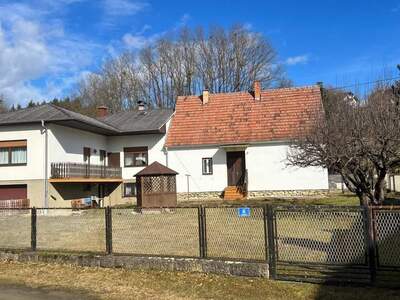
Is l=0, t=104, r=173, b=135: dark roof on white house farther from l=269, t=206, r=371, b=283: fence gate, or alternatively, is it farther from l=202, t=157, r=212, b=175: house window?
l=269, t=206, r=371, b=283: fence gate

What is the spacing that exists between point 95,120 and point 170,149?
566 cm

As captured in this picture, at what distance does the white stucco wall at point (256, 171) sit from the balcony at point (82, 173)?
3.88 m

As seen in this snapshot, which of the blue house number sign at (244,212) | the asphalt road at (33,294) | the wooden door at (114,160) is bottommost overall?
the asphalt road at (33,294)

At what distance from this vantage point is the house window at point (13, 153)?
2702 cm

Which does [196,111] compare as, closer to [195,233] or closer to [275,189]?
[275,189]

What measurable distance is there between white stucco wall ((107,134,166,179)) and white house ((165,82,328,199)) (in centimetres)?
77

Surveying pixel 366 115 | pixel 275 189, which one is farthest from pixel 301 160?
pixel 275 189

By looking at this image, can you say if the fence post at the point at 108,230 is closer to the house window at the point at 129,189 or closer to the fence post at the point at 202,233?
the fence post at the point at 202,233

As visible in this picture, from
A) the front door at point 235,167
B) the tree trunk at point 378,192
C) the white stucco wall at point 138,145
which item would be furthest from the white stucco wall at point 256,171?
the tree trunk at point 378,192

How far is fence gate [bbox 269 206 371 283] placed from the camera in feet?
26.0

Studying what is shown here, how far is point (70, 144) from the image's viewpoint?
29.0 metres

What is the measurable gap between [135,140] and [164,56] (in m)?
23.9

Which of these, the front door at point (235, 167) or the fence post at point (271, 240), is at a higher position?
the front door at point (235, 167)

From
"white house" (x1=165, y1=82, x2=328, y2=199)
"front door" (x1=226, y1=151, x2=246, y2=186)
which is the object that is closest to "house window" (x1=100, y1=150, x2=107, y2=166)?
"white house" (x1=165, y1=82, x2=328, y2=199)
